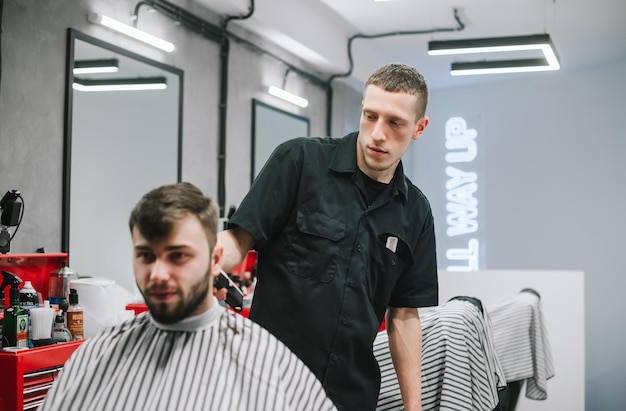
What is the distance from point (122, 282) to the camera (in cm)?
447

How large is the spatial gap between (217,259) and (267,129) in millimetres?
5040

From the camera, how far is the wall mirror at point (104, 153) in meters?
4.16

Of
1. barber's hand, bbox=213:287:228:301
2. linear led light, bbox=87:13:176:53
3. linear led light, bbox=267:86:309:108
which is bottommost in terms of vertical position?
barber's hand, bbox=213:287:228:301

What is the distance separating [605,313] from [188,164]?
4.88m

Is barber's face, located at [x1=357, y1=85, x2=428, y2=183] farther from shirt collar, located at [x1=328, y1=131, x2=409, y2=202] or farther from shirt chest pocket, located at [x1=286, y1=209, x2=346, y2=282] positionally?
shirt chest pocket, located at [x1=286, y1=209, x2=346, y2=282]

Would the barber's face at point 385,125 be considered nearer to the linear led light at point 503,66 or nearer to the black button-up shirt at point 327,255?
the black button-up shirt at point 327,255

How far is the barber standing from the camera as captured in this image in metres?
1.79

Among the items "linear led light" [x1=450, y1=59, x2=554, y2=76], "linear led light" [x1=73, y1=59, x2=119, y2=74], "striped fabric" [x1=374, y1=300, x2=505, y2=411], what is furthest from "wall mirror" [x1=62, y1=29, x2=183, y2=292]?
"linear led light" [x1=450, y1=59, x2=554, y2=76]

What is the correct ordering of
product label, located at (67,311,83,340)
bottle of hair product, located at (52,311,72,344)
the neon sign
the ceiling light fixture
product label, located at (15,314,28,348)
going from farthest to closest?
the neon sign → the ceiling light fixture → product label, located at (67,311,83,340) → bottle of hair product, located at (52,311,72,344) → product label, located at (15,314,28,348)

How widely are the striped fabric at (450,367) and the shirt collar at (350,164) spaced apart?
1015 millimetres

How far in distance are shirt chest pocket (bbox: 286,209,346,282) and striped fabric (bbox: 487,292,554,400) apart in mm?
2112

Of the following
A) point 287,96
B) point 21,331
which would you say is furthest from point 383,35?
point 21,331

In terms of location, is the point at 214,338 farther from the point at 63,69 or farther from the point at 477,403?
the point at 63,69

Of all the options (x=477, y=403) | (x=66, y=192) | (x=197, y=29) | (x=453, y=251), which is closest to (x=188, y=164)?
(x=197, y=29)
